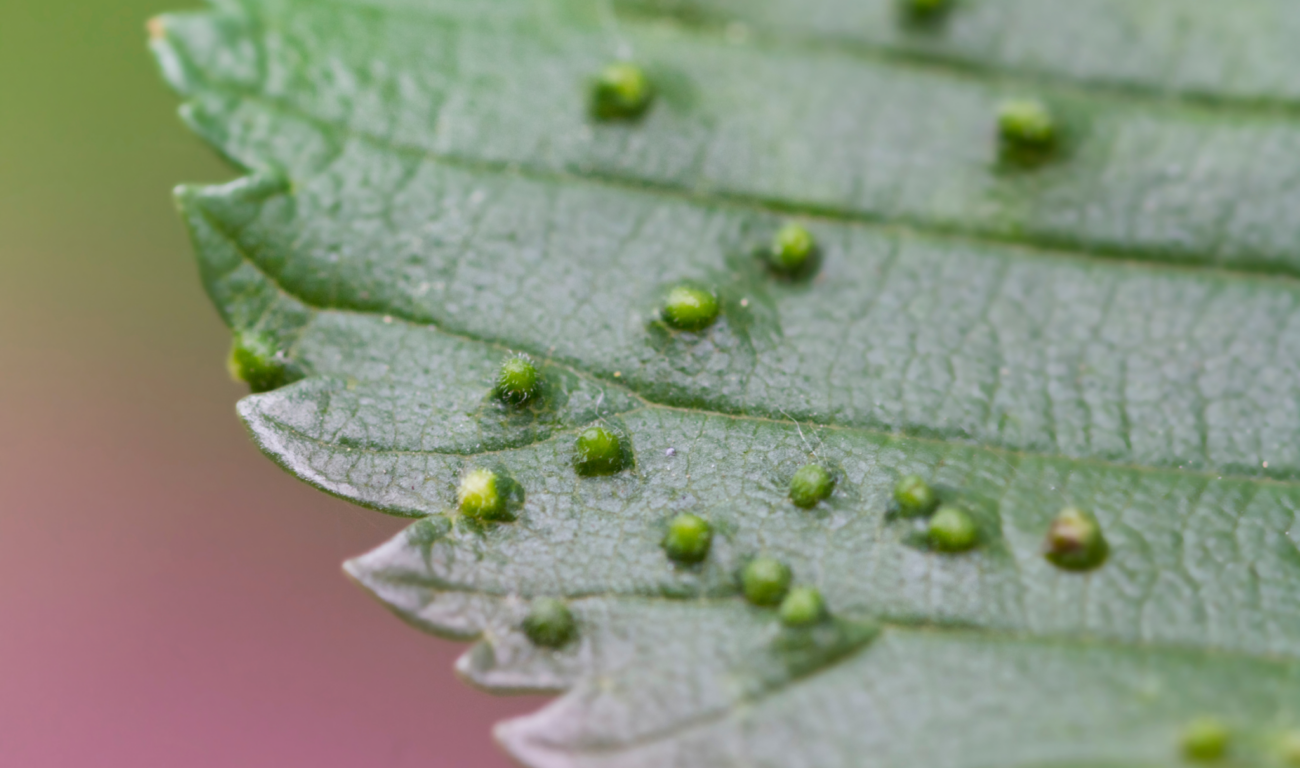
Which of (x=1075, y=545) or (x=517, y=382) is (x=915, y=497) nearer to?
(x=1075, y=545)

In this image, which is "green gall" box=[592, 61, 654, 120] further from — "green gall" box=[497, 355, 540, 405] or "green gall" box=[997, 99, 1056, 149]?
"green gall" box=[997, 99, 1056, 149]

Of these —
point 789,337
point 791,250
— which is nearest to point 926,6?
point 791,250

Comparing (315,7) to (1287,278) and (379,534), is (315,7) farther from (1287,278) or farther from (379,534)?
(1287,278)

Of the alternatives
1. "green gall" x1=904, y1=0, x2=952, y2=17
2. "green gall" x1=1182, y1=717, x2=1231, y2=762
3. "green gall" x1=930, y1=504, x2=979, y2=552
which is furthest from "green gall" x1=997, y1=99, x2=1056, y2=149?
Answer: "green gall" x1=1182, y1=717, x2=1231, y2=762

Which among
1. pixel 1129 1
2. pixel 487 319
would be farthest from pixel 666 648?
pixel 1129 1

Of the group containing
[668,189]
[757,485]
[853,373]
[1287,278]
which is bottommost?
[757,485]

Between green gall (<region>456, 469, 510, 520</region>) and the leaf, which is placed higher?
the leaf

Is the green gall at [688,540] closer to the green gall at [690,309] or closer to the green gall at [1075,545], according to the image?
the green gall at [690,309]
